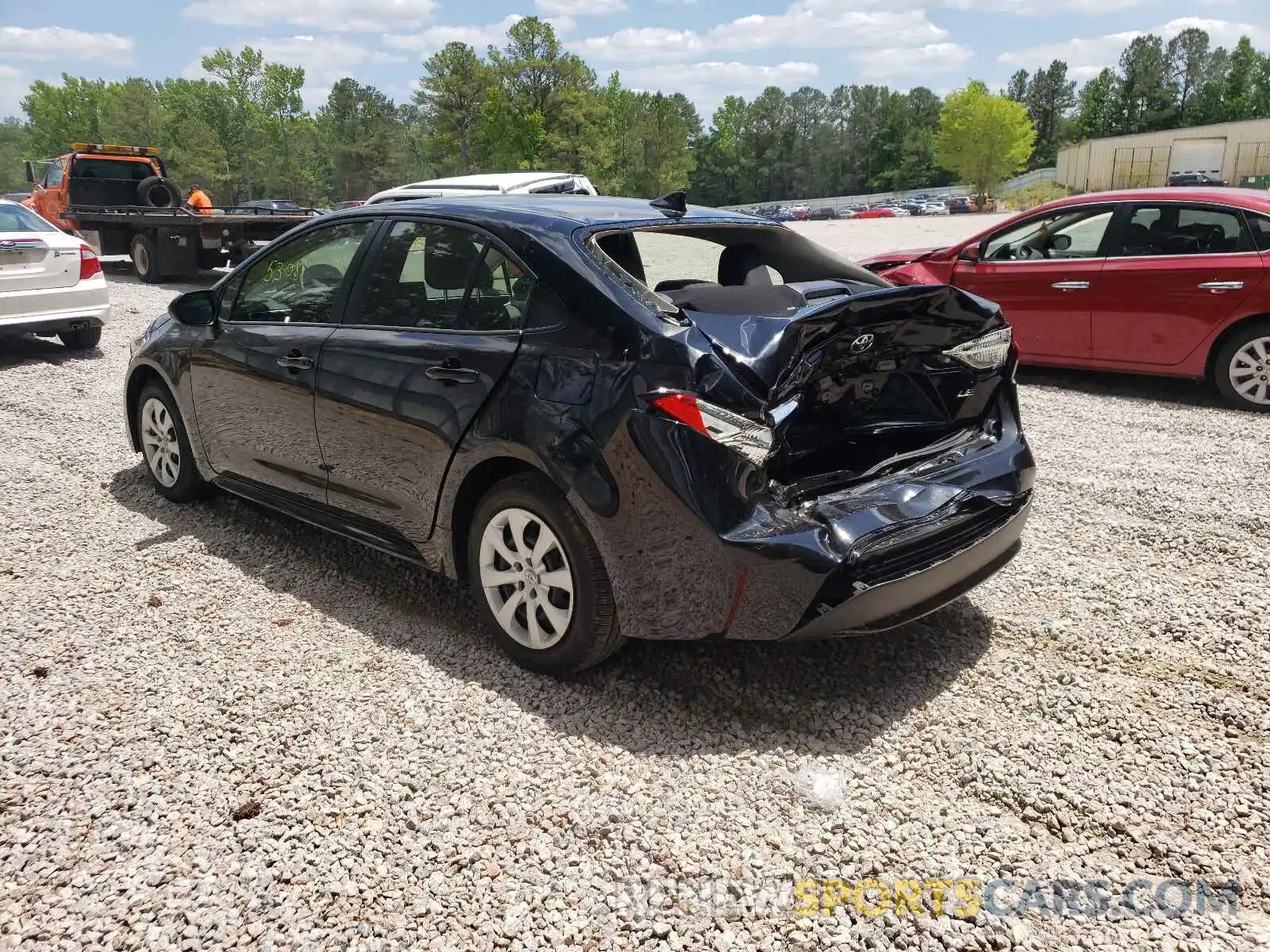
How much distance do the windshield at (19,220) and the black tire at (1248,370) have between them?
34.0ft

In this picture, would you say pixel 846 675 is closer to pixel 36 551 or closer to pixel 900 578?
pixel 900 578

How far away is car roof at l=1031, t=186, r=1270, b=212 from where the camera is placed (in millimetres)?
7051

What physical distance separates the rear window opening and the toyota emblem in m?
0.18

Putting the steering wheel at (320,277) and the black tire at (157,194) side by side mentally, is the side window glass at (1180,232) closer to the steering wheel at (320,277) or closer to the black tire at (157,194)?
the steering wheel at (320,277)

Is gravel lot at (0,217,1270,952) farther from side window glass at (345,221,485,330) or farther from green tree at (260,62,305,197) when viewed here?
green tree at (260,62,305,197)

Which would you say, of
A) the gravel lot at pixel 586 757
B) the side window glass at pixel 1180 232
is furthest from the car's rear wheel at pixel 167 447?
the side window glass at pixel 1180 232

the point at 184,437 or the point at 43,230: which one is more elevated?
the point at 43,230

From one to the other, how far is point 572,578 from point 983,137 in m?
92.6

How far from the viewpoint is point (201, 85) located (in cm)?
8219

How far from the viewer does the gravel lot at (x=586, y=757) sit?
93.9 inches

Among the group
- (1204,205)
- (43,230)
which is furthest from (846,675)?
(43,230)

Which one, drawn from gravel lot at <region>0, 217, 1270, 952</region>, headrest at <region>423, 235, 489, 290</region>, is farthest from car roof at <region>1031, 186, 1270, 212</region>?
headrest at <region>423, 235, 489, 290</region>

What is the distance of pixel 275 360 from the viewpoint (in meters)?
4.21

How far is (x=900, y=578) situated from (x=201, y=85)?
93756mm
